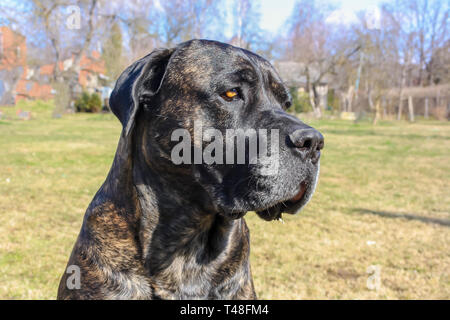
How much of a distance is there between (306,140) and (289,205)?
412 mm

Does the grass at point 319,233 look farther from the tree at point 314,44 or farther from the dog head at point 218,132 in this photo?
the tree at point 314,44

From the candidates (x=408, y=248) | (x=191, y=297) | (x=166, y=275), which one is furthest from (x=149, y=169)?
(x=408, y=248)

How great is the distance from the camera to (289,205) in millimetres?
2092

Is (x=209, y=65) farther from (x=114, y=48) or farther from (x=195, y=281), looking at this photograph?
(x=114, y=48)

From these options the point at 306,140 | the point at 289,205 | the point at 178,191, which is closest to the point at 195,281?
the point at 178,191

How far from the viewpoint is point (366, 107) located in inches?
1518

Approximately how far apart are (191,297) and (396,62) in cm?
3956

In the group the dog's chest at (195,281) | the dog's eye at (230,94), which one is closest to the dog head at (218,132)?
the dog's eye at (230,94)

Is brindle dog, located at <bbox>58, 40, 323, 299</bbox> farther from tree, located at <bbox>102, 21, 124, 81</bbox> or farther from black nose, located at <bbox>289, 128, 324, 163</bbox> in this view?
tree, located at <bbox>102, 21, 124, 81</bbox>

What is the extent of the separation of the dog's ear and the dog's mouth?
2.75ft

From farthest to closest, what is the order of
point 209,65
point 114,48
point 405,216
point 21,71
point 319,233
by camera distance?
point 21,71
point 114,48
point 405,216
point 319,233
point 209,65

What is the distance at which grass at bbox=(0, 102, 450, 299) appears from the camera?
3.76 m

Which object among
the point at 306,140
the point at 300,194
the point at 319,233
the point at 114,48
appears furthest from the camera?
the point at 114,48
